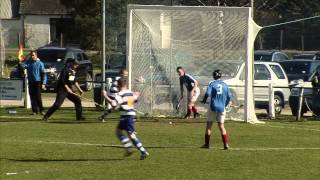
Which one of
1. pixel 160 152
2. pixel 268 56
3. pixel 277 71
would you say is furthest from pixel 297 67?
pixel 160 152

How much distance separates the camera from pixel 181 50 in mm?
23812

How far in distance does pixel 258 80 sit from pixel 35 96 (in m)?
7.97

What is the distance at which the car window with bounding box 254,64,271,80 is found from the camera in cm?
2698

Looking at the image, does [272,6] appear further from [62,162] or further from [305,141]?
[62,162]

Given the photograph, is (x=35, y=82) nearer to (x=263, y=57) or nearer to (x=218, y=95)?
(x=218, y=95)

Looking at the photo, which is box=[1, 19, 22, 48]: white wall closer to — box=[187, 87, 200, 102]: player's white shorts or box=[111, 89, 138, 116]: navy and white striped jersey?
box=[187, 87, 200, 102]: player's white shorts

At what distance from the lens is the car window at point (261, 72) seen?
88.5 ft

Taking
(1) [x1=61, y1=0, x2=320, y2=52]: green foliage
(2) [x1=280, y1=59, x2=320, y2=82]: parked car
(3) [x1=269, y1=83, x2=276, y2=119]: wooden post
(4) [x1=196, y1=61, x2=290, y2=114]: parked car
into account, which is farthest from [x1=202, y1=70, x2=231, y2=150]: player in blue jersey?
(2) [x1=280, y1=59, x2=320, y2=82]: parked car

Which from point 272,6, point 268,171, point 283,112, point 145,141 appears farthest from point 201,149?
point 272,6

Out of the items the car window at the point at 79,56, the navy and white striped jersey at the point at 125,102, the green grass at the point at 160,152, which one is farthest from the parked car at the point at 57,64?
the navy and white striped jersey at the point at 125,102

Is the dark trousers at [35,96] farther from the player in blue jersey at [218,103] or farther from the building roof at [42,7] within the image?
the building roof at [42,7]

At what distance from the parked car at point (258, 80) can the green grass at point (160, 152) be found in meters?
1.51

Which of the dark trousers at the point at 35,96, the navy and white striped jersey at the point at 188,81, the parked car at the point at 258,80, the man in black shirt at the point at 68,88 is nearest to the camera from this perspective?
the man in black shirt at the point at 68,88

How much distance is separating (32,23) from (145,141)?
176 ft
